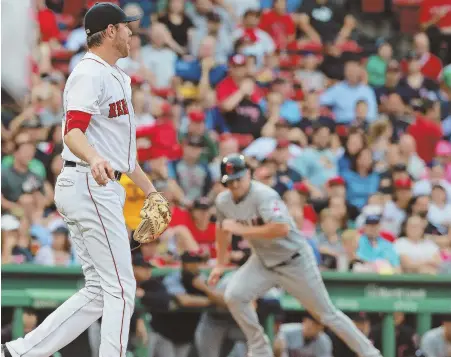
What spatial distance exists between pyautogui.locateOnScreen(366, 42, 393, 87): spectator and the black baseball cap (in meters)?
8.14

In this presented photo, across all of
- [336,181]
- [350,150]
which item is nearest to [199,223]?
[336,181]

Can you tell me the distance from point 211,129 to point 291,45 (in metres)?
2.25

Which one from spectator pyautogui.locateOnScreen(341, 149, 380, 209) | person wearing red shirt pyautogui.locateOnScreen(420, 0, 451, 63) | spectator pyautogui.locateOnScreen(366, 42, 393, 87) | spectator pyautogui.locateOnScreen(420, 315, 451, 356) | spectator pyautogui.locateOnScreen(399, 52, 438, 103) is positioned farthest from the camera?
person wearing red shirt pyautogui.locateOnScreen(420, 0, 451, 63)

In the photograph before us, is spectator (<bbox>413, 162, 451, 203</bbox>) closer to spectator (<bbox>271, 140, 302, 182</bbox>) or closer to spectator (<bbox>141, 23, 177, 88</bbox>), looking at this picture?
spectator (<bbox>271, 140, 302, 182</bbox>)

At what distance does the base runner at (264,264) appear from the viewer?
7957 mm

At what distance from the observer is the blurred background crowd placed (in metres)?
9.40

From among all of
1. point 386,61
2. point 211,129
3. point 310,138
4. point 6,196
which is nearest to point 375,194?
point 310,138

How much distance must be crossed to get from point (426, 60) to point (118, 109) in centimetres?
896

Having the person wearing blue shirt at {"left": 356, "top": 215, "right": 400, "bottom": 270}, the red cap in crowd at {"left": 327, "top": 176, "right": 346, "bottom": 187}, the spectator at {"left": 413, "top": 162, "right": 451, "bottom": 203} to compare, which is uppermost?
the red cap in crowd at {"left": 327, "top": 176, "right": 346, "bottom": 187}

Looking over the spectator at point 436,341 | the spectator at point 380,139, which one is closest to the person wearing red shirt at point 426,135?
the spectator at point 380,139

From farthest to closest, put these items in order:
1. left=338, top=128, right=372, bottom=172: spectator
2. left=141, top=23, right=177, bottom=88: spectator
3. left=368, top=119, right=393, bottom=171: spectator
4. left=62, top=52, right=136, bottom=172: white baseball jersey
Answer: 1. left=141, top=23, right=177, bottom=88: spectator
2. left=368, top=119, right=393, bottom=171: spectator
3. left=338, top=128, right=372, bottom=172: spectator
4. left=62, top=52, right=136, bottom=172: white baseball jersey

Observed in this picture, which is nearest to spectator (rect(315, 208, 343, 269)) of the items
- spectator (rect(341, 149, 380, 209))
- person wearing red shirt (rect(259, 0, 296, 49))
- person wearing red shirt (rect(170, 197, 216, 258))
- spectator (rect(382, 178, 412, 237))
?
spectator (rect(382, 178, 412, 237))

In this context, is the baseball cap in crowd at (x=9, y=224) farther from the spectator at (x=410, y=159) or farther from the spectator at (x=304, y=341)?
the spectator at (x=410, y=159)

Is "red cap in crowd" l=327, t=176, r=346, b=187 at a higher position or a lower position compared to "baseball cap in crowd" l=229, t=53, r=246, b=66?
lower
